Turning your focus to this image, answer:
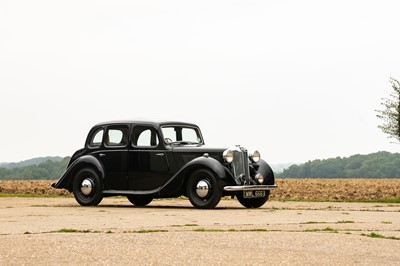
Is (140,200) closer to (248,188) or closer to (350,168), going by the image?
(248,188)

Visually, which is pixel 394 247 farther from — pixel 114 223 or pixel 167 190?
pixel 167 190

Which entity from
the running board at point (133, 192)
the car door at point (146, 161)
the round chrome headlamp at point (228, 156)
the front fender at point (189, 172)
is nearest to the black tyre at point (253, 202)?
the round chrome headlamp at point (228, 156)

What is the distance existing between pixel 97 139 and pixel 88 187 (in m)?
1.20

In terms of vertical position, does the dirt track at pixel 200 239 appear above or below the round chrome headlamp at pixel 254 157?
below

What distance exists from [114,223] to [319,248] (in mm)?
4550

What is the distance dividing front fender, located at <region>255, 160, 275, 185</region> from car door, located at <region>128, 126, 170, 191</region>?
1953 mm

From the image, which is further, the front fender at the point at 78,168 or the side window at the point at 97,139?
the side window at the point at 97,139

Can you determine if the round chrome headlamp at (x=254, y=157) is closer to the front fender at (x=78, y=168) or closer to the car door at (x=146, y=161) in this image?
the car door at (x=146, y=161)

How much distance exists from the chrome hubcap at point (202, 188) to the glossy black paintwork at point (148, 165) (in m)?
0.32

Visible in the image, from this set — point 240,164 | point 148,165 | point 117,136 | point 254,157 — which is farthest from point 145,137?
point 254,157

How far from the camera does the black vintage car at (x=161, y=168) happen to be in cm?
1773

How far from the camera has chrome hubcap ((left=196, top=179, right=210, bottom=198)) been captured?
17578 mm

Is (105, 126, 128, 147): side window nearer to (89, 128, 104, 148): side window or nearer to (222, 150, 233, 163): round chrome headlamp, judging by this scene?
(89, 128, 104, 148): side window

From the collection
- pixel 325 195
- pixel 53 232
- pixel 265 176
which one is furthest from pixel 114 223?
pixel 325 195
